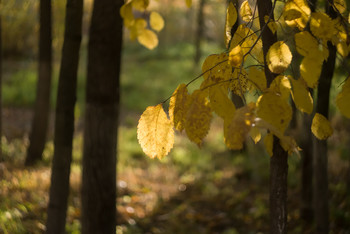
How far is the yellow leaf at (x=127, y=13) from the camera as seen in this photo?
133 cm

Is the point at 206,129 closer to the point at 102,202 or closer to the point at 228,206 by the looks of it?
the point at 102,202

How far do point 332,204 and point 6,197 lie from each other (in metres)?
4.64

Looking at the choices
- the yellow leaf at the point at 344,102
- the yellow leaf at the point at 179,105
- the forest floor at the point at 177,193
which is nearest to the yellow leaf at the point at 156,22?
the yellow leaf at the point at 179,105

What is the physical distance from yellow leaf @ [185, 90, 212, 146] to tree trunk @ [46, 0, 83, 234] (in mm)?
2266

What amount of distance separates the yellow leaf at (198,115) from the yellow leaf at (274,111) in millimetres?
164

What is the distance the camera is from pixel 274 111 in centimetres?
124

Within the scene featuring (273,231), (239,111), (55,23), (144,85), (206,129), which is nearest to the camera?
(239,111)

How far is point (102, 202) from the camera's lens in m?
3.39

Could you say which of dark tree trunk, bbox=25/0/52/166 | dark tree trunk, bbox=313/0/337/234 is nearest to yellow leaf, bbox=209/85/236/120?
dark tree trunk, bbox=313/0/337/234

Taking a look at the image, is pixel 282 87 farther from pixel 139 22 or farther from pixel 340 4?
pixel 340 4

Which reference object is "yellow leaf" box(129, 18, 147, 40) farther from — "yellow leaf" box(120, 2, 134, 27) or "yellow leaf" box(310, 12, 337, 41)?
"yellow leaf" box(310, 12, 337, 41)

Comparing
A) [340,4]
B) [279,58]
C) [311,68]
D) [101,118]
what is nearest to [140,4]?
[279,58]

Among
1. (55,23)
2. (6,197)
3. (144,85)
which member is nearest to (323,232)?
(6,197)

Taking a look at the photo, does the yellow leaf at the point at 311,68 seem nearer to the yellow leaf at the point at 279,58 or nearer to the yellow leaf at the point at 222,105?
the yellow leaf at the point at 279,58
